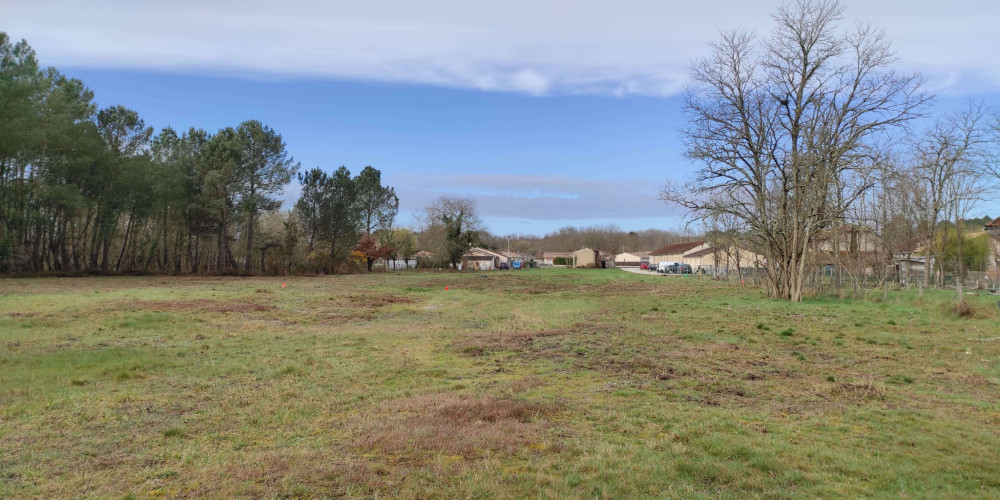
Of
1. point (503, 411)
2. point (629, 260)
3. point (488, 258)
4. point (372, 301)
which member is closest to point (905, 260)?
point (372, 301)

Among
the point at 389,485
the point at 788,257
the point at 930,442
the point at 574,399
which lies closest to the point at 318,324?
the point at 574,399

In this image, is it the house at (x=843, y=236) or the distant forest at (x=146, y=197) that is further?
the distant forest at (x=146, y=197)

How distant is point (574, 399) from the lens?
773 centimetres

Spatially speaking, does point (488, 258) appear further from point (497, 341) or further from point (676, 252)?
point (497, 341)

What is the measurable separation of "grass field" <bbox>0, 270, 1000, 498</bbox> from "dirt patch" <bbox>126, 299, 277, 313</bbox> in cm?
432

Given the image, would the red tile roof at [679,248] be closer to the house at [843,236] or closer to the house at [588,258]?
the house at [588,258]

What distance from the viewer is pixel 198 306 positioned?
21.0 meters

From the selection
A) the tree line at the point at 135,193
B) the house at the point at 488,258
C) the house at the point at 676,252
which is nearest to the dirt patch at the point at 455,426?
the tree line at the point at 135,193

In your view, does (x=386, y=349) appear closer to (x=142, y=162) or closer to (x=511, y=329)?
(x=511, y=329)

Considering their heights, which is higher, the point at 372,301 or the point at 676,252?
the point at 676,252

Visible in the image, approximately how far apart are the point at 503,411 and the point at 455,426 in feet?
2.68

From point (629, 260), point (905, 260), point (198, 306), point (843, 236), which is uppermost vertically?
point (843, 236)

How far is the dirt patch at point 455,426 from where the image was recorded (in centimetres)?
555

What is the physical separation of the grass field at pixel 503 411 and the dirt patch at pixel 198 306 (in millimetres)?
4316
